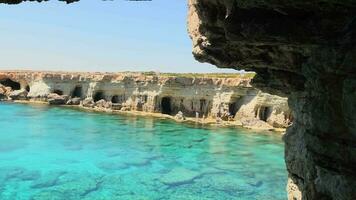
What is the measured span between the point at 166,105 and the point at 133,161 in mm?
31531

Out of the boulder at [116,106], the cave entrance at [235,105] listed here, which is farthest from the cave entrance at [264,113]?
the boulder at [116,106]

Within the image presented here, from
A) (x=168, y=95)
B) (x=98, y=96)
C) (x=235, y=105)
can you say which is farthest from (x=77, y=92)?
(x=235, y=105)

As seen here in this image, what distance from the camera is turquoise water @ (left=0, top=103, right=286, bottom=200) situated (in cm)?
2242

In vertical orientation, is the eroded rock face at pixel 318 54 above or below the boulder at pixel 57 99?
above

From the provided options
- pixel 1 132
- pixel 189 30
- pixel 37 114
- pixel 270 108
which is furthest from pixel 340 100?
pixel 37 114

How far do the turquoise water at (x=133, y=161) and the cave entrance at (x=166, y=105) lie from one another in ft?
28.7

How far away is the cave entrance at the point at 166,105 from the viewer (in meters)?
59.7

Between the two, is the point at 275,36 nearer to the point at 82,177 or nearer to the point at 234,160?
the point at 82,177

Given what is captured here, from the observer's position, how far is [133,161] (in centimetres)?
2992

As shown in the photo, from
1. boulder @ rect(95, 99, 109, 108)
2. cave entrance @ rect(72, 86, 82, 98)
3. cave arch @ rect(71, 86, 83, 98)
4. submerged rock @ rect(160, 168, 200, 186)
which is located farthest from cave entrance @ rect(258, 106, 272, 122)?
cave entrance @ rect(72, 86, 82, 98)

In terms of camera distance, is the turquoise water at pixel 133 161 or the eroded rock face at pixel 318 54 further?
the turquoise water at pixel 133 161

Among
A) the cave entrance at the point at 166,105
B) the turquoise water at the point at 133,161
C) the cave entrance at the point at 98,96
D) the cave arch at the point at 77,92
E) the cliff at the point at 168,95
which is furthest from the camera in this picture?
the cave arch at the point at 77,92

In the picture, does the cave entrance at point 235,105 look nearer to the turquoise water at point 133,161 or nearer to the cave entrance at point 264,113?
the cave entrance at point 264,113

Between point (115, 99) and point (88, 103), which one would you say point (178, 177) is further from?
point (115, 99)
